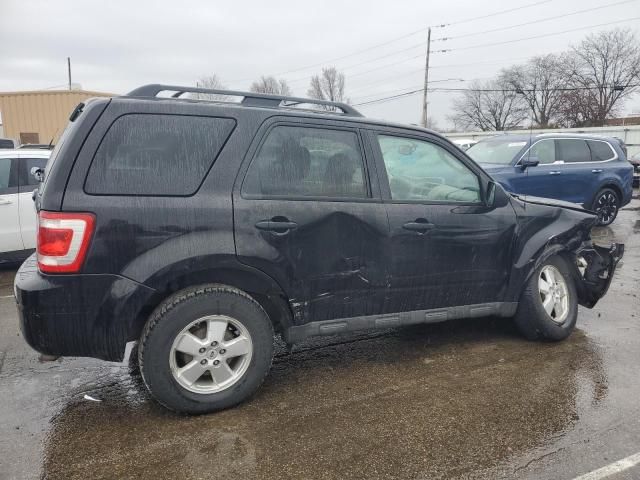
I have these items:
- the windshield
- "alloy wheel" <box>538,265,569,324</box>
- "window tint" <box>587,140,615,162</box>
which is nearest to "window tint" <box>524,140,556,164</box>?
the windshield

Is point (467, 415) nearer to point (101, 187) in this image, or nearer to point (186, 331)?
point (186, 331)

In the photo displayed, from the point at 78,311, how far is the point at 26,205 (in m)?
4.68

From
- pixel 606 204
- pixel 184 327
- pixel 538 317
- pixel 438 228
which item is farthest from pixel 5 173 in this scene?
pixel 606 204

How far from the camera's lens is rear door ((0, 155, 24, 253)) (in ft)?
21.0

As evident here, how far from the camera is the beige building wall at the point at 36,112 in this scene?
19.7 m

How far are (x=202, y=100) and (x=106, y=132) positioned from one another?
2.32 ft

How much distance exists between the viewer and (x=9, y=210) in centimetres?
641

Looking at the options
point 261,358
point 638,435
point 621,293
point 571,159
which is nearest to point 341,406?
point 261,358

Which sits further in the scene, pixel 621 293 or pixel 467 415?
pixel 621 293

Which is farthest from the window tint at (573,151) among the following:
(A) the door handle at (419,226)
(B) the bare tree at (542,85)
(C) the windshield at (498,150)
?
(B) the bare tree at (542,85)

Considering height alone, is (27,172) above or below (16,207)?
above

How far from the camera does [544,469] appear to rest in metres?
2.55

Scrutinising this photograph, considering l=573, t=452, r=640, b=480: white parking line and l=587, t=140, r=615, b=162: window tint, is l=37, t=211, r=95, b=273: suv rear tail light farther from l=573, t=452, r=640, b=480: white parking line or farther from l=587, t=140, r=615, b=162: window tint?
l=587, t=140, r=615, b=162: window tint

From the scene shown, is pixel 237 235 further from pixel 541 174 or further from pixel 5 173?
pixel 541 174
